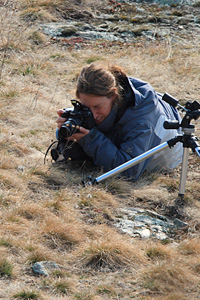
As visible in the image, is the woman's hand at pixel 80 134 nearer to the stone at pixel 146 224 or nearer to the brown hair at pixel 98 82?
the brown hair at pixel 98 82

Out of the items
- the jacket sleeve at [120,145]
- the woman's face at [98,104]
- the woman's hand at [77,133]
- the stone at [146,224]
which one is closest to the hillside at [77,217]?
the stone at [146,224]

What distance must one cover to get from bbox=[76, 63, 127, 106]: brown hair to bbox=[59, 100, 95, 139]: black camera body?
0.54 ft

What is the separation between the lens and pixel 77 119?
12.3 feet

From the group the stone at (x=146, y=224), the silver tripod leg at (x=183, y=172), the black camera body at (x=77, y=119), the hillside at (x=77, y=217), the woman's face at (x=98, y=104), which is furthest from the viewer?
the woman's face at (x=98, y=104)

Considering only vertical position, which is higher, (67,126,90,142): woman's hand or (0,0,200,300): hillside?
(67,126,90,142): woman's hand

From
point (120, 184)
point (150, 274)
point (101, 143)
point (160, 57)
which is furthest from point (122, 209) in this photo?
point (160, 57)

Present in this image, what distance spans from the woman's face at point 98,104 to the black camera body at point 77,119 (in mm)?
99

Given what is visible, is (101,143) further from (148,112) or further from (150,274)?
(150,274)

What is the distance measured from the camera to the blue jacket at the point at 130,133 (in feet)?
12.8

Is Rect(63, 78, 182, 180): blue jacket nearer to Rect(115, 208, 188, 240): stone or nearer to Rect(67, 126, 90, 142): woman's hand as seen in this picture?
Rect(67, 126, 90, 142): woman's hand

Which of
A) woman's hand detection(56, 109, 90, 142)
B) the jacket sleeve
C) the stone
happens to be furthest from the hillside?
woman's hand detection(56, 109, 90, 142)

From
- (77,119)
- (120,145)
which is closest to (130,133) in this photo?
(120,145)

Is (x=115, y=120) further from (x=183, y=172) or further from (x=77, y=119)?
(x=183, y=172)

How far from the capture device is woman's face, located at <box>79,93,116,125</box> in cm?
384
